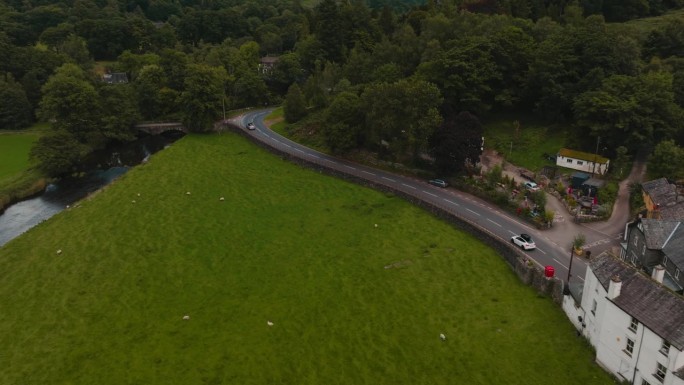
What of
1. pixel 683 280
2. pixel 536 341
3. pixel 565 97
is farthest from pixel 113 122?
pixel 683 280

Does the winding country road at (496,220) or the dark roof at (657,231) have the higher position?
the dark roof at (657,231)

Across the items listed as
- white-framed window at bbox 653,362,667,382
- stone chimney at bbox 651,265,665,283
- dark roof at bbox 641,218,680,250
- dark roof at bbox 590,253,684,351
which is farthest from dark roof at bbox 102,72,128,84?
white-framed window at bbox 653,362,667,382

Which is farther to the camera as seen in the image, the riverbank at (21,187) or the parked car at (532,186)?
the riverbank at (21,187)

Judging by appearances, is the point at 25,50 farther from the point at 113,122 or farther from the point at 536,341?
the point at 536,341

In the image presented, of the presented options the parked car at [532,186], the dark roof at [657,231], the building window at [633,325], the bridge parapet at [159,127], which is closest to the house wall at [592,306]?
the building window at [633,325]

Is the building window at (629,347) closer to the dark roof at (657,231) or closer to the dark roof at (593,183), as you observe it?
the dark roof at (657,231)

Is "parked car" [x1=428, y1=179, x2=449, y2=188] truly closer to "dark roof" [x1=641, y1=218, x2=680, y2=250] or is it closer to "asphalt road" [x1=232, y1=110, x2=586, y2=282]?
"asphalt road" [x1=232, y1=110, x2=586, y2=282]

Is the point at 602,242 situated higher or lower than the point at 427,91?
lower
